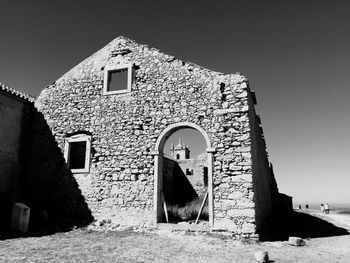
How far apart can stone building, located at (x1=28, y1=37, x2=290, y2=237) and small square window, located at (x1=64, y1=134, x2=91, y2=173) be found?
0.04 m

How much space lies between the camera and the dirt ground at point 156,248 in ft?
19.5

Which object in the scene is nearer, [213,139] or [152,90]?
[213,139]

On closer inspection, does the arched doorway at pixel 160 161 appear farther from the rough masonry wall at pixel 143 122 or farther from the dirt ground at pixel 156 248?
the dirt ground at pixel 156 248

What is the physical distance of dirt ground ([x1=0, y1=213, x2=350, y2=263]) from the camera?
5.94m

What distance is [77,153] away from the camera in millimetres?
12500

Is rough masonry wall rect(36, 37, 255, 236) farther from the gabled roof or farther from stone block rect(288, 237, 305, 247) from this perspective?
stone block rect(288, 237, 305, 247)

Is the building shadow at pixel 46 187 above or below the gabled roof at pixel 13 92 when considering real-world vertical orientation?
below

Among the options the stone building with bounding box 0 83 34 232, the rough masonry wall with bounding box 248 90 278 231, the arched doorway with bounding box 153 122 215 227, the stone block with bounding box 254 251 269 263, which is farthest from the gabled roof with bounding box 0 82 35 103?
the stone block with bounding box 254 251 269 263

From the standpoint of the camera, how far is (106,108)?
10.8 m

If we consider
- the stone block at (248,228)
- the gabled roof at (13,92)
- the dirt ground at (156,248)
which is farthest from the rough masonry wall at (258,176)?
the gabled roof at (13,92)

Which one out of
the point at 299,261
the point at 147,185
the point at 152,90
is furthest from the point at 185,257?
the point at 152,90

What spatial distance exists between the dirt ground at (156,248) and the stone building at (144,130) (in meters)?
0.91

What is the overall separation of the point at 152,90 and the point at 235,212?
207 inches

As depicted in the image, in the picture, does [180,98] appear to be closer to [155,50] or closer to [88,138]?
[155,50]
